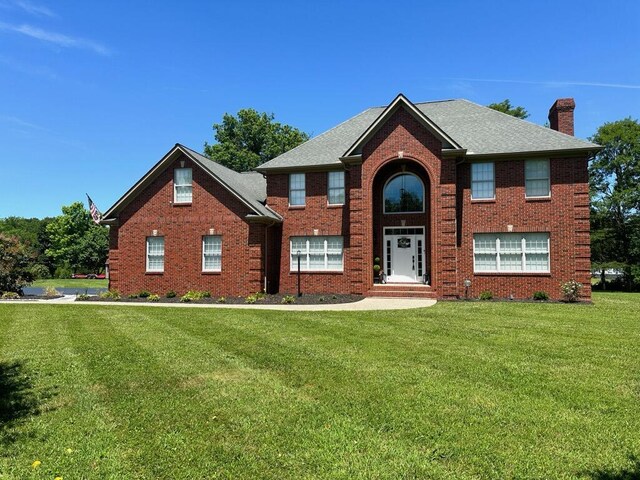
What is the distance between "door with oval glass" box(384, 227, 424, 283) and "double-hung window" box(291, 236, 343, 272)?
2.37 m

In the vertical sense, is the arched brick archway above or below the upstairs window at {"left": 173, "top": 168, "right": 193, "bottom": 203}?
below

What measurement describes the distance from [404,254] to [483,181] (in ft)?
16.3

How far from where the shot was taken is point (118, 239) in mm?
21875

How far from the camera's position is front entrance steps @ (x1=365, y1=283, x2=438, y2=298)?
18.5m

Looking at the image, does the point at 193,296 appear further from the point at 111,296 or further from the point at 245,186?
the point at 245,186

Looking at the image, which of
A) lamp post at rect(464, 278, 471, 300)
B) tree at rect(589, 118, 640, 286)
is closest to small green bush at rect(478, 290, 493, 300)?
lamp post at rect(464, 278, 471, 300)

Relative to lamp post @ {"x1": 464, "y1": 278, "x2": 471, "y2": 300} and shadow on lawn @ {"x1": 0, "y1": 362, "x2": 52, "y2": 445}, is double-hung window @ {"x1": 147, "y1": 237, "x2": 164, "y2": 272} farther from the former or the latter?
lamp post @ {"x1": 464, "y1": 278, "x2": 471, "y2": 300}

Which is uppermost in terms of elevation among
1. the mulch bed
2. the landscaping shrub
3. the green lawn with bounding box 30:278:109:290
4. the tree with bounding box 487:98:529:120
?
the tree with bounding box 487:98:529:120

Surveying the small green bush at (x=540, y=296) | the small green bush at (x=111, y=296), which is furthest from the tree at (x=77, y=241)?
the small green bush at (x=540, y=296)

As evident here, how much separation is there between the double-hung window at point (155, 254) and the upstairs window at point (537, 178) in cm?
1779

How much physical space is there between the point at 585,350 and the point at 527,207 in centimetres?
1185

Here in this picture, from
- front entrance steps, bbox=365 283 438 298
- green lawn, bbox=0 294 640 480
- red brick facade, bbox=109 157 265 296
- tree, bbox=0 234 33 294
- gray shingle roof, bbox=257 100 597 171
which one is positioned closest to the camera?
green lawn, bbox=0 294 640 480

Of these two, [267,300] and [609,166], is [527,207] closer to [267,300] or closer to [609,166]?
[267,300]

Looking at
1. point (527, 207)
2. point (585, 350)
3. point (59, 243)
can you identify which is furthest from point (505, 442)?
point (59, 243)
